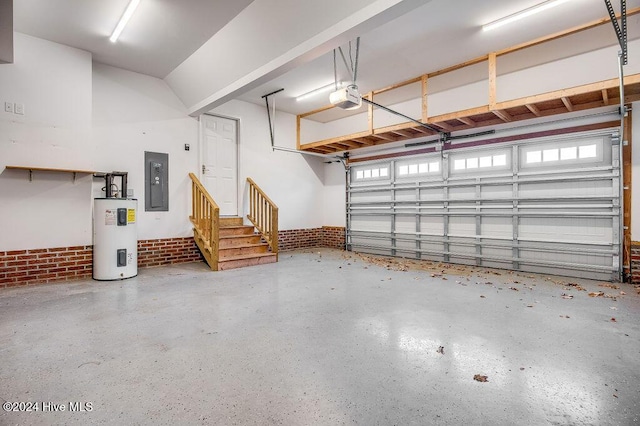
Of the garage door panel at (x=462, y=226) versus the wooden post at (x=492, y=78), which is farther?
the garage door panel at (x=462, y=226)

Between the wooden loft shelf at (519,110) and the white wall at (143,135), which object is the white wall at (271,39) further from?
the wooden loft shelf at (519,110)

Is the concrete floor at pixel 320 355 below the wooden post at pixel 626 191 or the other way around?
below

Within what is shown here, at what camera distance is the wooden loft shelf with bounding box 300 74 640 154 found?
4613 millimetres

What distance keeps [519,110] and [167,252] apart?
7.39 m

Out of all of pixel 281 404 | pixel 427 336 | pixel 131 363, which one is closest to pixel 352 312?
pixel 427 336

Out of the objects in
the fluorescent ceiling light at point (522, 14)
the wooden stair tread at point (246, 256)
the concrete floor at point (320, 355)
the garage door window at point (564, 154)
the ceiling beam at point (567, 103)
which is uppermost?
the fluorescent ceiling light at point (522, 14)

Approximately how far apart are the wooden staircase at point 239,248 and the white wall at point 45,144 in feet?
7.59

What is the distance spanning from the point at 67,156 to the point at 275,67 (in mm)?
3692

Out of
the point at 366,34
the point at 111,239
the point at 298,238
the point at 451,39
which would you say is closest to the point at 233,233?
the point at 111,239

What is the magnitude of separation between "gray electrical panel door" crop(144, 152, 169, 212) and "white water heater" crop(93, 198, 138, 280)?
0.94 metres

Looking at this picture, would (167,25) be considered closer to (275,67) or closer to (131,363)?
(275,67)

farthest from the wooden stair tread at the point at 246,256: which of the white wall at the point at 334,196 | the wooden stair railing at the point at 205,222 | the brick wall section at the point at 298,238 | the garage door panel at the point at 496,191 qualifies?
the garage door panel at the point at 496,191

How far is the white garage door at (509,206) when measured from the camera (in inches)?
207

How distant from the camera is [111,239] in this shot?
16.5 feet
